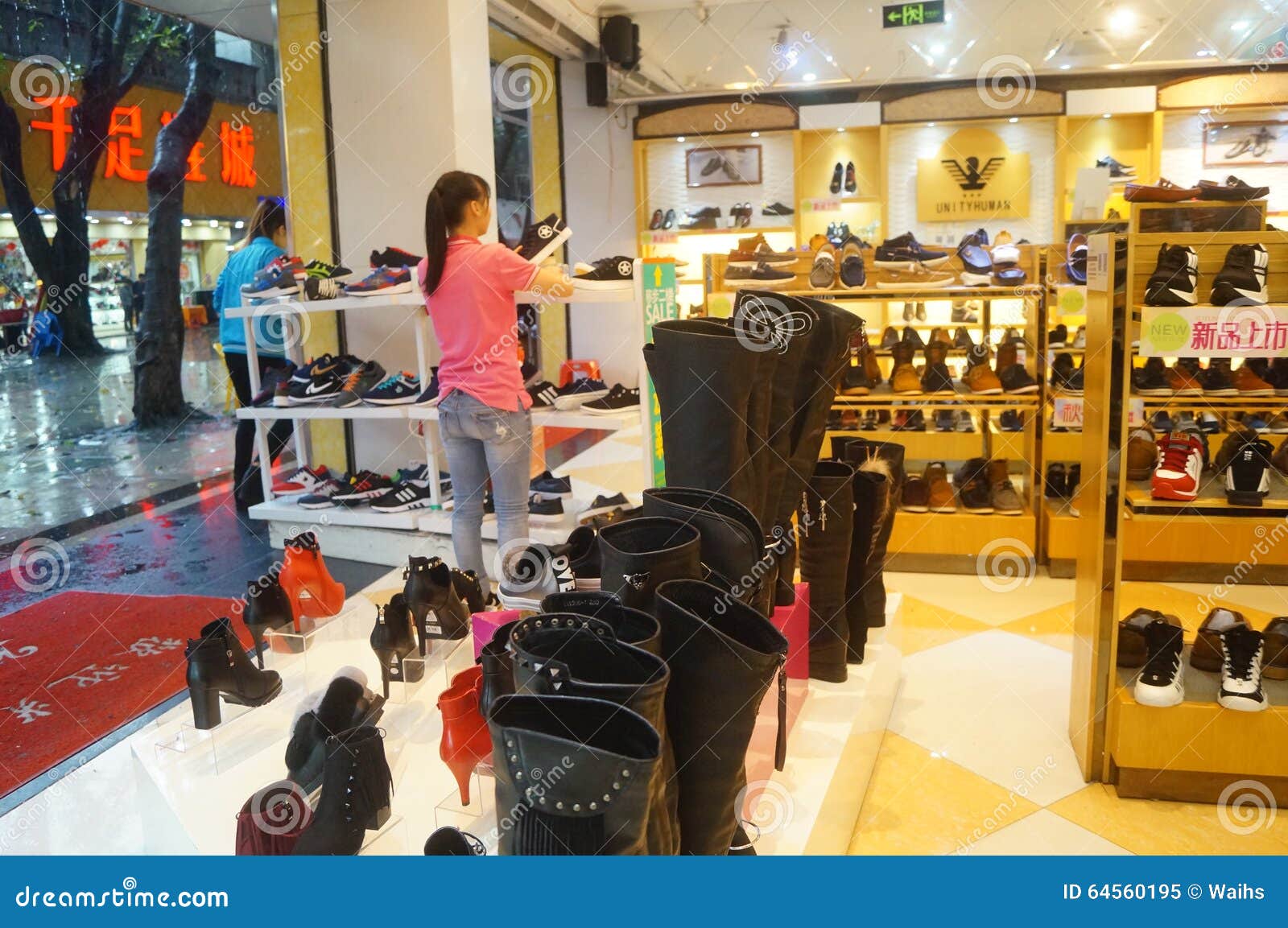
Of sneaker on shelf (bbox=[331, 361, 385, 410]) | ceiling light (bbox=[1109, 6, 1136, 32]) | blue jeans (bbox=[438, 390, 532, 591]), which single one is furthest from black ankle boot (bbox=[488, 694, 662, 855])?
ceiling light (bbox=[1109, 6, 1136, 32])

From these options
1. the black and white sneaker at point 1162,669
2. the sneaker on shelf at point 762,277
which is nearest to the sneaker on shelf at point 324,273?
the sneaker on shelf at point 762,277

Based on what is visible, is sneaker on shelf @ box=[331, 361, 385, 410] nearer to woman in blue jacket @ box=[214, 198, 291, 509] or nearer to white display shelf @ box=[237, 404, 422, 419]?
white display shelf @ box=[237, 404, 422, 419]

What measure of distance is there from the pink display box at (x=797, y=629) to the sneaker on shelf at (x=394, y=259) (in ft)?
8.90

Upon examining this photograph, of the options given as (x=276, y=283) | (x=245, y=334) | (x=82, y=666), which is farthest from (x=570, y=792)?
(x=245, y=334)

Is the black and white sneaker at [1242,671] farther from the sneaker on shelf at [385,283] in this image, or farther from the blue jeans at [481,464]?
the sneaker on shelf at [385,283]

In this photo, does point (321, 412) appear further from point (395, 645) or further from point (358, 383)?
point (395, 645)

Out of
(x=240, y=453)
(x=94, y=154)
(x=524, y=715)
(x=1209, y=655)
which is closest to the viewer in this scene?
(x=524, y=715)

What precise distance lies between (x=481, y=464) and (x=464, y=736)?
1997 millimetres

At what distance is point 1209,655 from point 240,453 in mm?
4555

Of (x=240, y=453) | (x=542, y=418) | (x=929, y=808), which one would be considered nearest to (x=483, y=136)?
(x=542, y=418)

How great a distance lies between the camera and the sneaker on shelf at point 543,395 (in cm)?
411

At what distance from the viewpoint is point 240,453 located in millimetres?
5270

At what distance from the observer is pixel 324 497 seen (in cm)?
467
